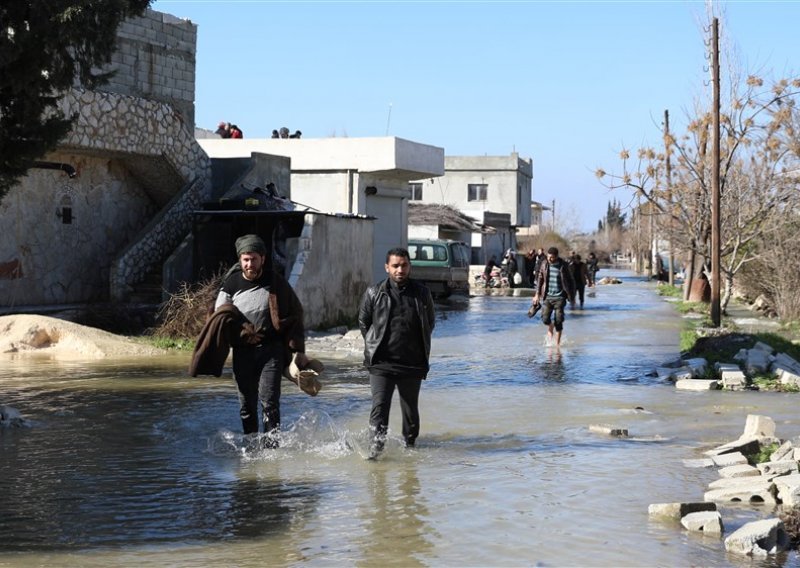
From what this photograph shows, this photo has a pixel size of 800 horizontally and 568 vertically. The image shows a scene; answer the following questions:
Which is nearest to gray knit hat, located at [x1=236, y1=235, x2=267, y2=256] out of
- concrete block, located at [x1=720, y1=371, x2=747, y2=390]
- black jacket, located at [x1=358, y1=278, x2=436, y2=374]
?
black jacket, located at [x1=358, y1=278, x2=436, y2=374]

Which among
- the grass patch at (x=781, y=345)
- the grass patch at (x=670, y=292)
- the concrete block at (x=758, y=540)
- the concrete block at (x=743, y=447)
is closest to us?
the concrete block at (x=758, y=540)

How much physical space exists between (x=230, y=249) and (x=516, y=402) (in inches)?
433

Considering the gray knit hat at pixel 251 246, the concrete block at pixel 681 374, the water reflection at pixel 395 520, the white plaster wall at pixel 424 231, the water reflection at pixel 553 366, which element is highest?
the white plaster wall at pixel 424 231

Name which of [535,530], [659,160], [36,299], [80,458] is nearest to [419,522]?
[535,530]

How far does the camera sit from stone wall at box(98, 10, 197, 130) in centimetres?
2514

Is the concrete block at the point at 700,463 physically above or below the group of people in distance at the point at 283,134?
below

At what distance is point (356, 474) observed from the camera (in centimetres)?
907

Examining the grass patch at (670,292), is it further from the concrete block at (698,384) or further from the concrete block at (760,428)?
the concrete block at (760,428)

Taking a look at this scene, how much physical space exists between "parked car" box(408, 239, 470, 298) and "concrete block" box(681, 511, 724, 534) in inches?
1122

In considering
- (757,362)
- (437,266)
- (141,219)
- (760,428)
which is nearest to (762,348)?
(757,362)

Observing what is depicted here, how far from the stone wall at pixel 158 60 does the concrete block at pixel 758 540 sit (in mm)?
20132

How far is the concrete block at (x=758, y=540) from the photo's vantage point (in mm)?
6680

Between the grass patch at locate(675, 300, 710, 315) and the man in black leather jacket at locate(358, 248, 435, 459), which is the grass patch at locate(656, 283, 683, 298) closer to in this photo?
the grass patch at locate(675, 300, 710, 315)

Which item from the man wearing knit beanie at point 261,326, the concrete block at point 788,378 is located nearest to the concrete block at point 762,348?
the concrete block at point 788,378
